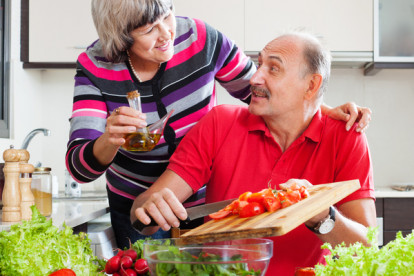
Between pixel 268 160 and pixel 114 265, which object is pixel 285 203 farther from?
pixel 268 160

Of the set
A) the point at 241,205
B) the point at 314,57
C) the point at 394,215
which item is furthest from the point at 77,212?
the point at 394,215

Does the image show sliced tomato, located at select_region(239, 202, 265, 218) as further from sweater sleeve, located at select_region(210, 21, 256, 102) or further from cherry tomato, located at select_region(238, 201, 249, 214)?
sweater sleeve, located at select_region(210, 21, 256, 102)

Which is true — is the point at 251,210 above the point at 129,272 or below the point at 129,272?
above

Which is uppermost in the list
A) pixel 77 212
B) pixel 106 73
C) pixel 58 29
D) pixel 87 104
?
pixel 58 29

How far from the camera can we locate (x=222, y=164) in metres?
1.68

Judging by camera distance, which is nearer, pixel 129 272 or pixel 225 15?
pixel 129 272

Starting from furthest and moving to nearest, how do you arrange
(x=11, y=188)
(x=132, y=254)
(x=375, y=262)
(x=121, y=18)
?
(x=11, y=188) < (x=121, y=18) < (x=132, y=254) < (x=375, y=262)

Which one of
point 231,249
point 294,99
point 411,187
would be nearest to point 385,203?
point 411,187

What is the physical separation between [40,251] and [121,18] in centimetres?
75

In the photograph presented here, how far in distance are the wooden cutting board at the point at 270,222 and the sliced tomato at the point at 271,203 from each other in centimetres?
2

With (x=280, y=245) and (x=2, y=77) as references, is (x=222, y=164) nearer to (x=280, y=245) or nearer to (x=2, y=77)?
(x=280, y=245)

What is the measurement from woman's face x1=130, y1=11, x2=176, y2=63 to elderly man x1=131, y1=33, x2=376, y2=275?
0.28m

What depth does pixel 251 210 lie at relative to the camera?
3.61ft

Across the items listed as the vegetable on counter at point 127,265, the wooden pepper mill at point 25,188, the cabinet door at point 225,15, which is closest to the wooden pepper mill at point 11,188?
the wooden pepper mill at point 25,188
